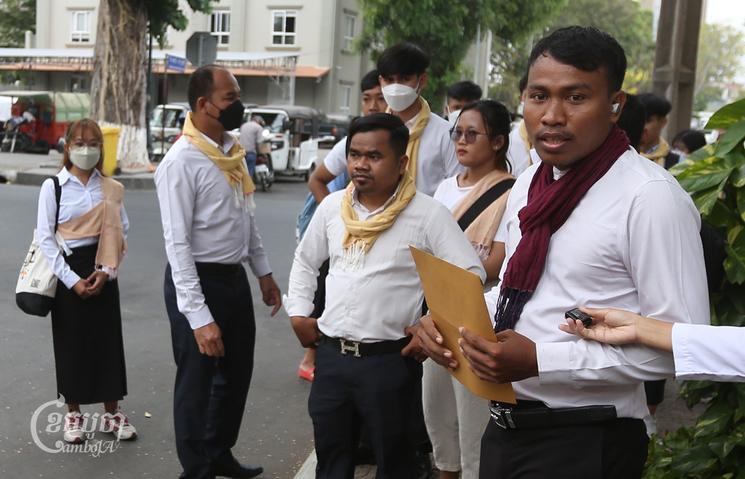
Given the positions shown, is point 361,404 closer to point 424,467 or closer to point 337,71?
point 424,467

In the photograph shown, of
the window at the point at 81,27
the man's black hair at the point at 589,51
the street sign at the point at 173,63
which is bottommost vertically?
the man's black hair at the point at 589,51

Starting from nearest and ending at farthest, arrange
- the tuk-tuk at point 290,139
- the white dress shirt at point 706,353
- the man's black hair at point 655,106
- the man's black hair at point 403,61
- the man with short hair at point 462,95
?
the white dress shirt at point 706,353
the man's black hair at point 403,61
the man's black hair at point 655,106
the man with short hair at point 462,95
the tuk-tuk at point 290,139

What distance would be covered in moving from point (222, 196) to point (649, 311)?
2582mm

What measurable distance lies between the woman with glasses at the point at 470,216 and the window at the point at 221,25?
42.8 meters

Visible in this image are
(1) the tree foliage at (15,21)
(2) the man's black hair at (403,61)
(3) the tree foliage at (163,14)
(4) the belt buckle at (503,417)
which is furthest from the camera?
(1) the tree foliage at (15,21)

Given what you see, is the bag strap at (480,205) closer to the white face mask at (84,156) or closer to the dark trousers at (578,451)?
the dark trousers at (578,451)

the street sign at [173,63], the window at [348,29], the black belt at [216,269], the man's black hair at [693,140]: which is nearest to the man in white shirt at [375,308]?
the black belt at [216,269]

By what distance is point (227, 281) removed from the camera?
432cm

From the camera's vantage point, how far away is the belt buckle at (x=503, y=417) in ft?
7.82

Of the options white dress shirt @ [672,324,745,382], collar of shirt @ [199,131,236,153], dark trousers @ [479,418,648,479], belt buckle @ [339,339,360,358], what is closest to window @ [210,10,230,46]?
collar of shirt @ [199,131,236,153]

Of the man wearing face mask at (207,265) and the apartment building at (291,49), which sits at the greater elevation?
the apartment building at (291,49)

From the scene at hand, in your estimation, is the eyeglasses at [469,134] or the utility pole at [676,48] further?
the utility pole at [676,48]

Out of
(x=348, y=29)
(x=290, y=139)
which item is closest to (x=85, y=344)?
(x=290, y=139)

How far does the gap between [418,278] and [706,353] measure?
1.72m
